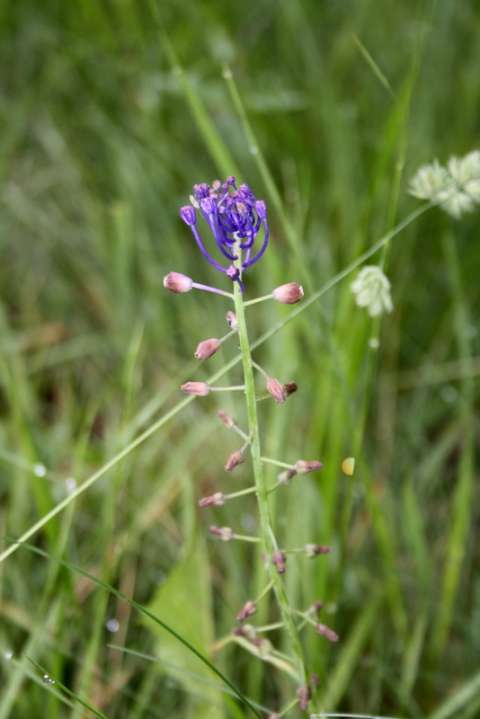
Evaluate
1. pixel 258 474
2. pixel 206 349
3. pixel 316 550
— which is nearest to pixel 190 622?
pixel 316 550

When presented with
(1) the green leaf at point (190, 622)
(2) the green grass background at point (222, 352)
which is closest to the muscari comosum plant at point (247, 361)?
(2) the green grass background at point (222, 352)

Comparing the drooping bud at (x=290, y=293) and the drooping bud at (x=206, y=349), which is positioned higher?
the drooping bud at (x=290, y=293)

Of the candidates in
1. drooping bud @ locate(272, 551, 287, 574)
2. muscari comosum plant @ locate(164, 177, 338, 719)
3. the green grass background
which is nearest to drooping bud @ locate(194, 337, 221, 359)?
muscari comosum plant @ locate(164, 177, 338, 719)

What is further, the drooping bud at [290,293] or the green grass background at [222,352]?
the green grass background at [222,352]

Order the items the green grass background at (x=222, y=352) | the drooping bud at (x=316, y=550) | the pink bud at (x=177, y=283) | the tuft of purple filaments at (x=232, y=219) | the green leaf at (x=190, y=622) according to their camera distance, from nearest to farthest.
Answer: the tuft of purple filaments at (x=232, y=219) < the pink bud at (x=177, y=283) < the drooping bud at (x=316, y=550) < the green leaf at (x=190, y=622) < the green grass background at (x=222, y=352)

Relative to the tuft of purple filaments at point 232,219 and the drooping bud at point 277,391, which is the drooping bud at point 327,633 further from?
the tuft of purple filaments at point 232,219

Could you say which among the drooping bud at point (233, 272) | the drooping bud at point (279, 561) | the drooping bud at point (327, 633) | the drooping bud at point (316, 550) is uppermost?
the drooping bud at point (233, 272)

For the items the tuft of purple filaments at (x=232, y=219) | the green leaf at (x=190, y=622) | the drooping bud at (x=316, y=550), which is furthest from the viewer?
the green leaf at (x=190, y=622)

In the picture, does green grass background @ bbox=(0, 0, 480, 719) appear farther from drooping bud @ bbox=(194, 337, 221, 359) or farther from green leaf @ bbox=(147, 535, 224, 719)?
drooping bud @ bbox=(194, 337, 221, 359)
